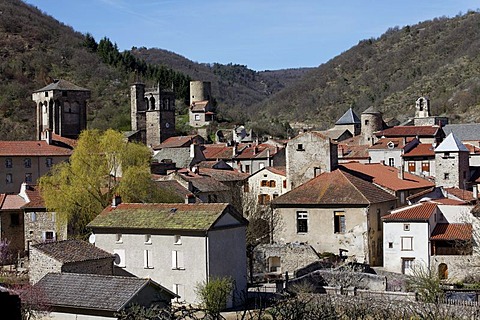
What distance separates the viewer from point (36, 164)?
60469mm

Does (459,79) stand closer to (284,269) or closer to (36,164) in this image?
(36,164)

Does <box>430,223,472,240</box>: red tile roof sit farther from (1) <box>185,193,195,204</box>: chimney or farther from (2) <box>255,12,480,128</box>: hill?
(2) <box>255,12,480,128</box>: hill

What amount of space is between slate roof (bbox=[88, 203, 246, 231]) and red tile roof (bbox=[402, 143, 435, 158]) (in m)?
32.5

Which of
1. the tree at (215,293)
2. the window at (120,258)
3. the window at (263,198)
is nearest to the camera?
the tree at (215,293)

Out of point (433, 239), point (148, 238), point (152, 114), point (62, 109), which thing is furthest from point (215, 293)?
point (152, 114)

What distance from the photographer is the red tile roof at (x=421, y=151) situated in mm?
64431

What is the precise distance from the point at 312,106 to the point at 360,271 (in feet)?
388

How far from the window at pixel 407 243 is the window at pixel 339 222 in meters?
3.77

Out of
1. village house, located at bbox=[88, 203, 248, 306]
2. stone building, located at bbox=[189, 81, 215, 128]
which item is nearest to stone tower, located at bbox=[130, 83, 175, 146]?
stone building, located at bbox=[189, 81, 215, 128]

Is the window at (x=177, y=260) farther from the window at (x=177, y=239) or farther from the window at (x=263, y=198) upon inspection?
the window at (x=263, y=198)

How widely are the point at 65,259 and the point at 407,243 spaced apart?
58.7 ft

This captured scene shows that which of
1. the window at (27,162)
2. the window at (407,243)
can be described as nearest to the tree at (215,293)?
the window at (407,243)

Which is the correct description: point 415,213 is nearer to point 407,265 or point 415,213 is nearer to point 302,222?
point 407,265

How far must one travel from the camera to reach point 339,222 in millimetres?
43219
